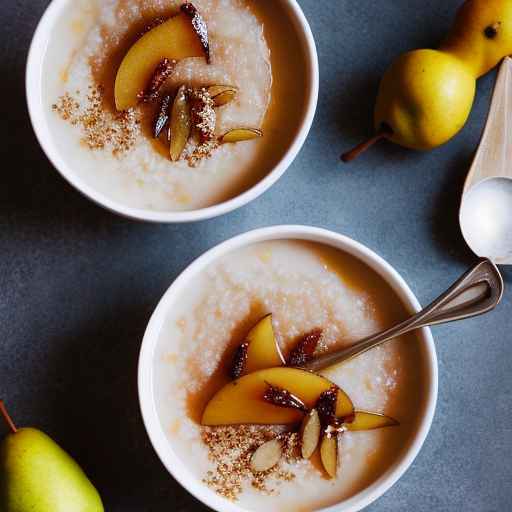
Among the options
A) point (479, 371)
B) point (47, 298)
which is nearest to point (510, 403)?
point (479, 371)

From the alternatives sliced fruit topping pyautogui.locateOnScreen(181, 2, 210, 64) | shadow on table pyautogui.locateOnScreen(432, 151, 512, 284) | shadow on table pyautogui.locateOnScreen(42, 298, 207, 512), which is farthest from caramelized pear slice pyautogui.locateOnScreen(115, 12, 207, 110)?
shadow on table pyautogui.locateOnScreen(432, 151, 512, 284)

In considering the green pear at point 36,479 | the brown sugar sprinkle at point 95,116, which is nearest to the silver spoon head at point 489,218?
the brown sugar sprinkle at point 95,116

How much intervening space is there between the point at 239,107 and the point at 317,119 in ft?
0.59

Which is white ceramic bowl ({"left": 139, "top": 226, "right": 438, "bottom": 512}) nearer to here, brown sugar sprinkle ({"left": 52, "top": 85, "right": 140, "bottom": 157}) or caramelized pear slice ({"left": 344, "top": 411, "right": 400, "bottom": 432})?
caramelized pear slice ({"left": 344, "top": 411, "right": 400, "bottom": 432})

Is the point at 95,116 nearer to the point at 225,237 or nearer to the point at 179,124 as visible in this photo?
the point at 179,124

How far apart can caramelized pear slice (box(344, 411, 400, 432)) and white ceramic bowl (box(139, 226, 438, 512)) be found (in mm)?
45

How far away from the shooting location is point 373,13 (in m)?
1.20

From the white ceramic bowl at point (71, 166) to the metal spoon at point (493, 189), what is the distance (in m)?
0.32

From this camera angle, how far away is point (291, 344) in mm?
1062

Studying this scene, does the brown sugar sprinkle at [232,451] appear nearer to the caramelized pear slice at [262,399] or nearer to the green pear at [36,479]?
the caramelized pear slice at [262,399]

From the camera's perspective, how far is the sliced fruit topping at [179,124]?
1.03 meters

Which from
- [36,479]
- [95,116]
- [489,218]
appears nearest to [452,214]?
[489,218]

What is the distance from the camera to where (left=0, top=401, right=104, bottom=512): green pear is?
3.28 ft

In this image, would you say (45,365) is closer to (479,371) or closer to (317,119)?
(317,119)
